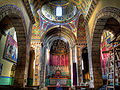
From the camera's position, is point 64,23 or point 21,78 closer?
point 21,78

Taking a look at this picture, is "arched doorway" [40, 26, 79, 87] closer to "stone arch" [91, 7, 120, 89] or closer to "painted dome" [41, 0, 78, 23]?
"painted dome" [41, 0, 78, 23]

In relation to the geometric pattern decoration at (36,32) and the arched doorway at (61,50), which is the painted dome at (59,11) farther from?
the geometric pattern decoration at (36,32)

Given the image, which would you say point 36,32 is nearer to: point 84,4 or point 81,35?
point 81,35

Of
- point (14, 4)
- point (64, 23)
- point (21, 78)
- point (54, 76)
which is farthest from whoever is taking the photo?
point (54, 76)

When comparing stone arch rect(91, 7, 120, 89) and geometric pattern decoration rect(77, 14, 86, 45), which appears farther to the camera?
geometric pattern decoration rect(77, 14, 86, 45)

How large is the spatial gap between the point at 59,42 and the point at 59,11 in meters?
8.08

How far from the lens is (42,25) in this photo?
1380cm

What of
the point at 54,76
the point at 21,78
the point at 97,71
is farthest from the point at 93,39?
the point at 54,76

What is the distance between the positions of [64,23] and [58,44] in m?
8.36

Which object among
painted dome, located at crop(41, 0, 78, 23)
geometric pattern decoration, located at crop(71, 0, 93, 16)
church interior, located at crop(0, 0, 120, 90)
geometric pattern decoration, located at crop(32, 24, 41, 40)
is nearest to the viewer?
church interior, located at crop(0, 0, 120, 90)

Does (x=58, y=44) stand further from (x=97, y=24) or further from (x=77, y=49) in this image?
(x=97, y=24)

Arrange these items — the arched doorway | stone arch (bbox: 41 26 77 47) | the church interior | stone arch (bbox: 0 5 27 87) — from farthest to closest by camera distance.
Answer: the arched doorway
stone arch (bbox: 41 26 77 47)
stone arch (bbox: 0 5 27 87)
the church interior

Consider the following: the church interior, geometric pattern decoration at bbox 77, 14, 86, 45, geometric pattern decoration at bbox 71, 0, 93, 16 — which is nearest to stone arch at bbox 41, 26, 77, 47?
the church interior

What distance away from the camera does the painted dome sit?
1435 centimetres
